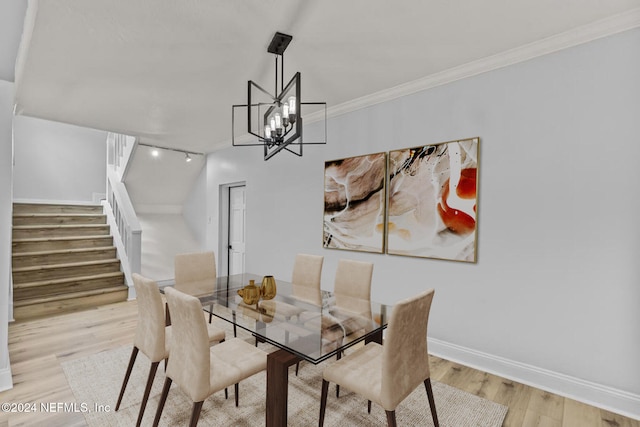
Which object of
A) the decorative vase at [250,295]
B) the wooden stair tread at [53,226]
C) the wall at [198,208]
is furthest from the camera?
the wall at [198,208]

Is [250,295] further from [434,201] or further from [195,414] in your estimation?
[434,201]

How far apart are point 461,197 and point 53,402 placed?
333 cm

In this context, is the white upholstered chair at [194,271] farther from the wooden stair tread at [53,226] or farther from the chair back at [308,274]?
the wooden stair tread at [53,226]

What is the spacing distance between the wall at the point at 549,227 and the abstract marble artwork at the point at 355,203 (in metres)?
0.35

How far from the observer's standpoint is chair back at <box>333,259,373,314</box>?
236 cm

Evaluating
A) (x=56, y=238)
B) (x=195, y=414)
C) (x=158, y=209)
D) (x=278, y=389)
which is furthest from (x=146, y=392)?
(x=158, y=209)

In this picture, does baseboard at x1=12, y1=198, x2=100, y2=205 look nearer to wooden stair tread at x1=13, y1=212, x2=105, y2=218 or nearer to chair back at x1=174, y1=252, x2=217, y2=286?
wooden stair tread at x1=13, y1=212, x2=105, y2=218

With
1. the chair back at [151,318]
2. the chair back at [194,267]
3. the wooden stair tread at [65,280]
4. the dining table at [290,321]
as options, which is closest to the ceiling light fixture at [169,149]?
the wooden stair tread at [65,280]

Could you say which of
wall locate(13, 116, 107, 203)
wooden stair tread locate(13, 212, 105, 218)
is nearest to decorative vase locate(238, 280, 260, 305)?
wooden stair tread locate(13, 212, 105, 218)

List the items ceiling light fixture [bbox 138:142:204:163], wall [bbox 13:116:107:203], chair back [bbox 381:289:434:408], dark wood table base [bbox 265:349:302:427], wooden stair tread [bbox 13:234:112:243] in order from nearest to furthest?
chair back [bbox 381:289:434:408] → dark wood table base [bbox 265:349:302:427] → wooden stair tread [bbox 13:234:112:243] → ceiling light fixture [bbox 138:142:204:163] → wall [bbox 13:116:107:203]

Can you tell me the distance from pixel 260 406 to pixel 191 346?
2.72 ft

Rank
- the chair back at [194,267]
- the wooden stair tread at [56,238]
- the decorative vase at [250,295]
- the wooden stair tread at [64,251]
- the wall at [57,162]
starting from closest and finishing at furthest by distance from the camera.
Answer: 1. the decorative vase at [250,295]
2. the chair back at [194,267]
3. the wooden stair tread at [64,251]
4. the wooden stair tread at [56,238]
5. the wall at [57,162]

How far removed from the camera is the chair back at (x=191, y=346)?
4.76ft

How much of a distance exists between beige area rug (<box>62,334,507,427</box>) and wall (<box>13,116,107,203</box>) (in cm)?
453
